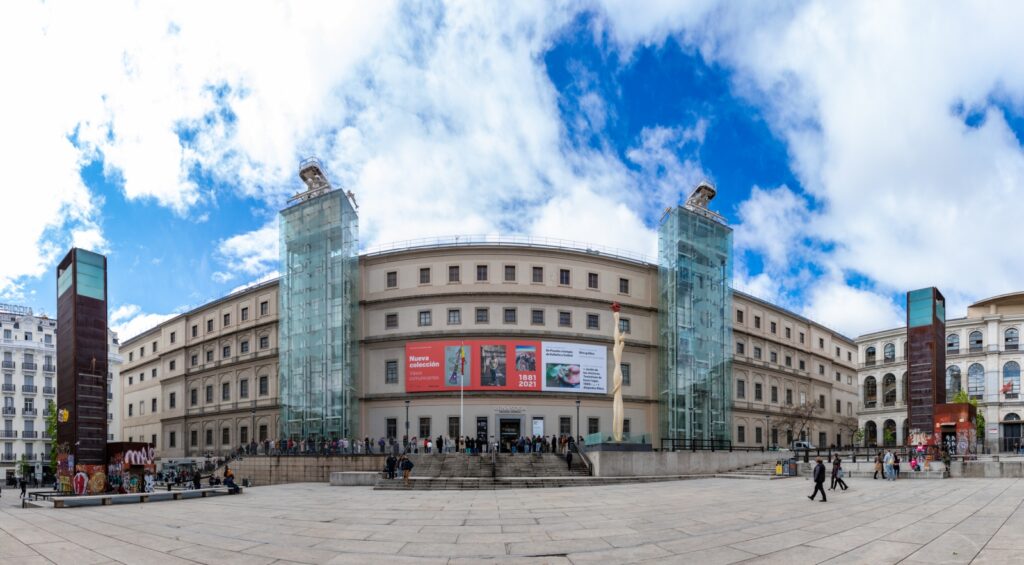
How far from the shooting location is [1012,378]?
80812 millimetres

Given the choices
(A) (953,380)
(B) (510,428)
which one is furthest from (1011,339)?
(B) (510,428)

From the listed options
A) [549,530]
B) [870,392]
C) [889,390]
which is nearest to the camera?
[549,530]

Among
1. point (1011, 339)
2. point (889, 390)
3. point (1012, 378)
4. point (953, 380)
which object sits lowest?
point (889, 390)

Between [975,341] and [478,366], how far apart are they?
67.9 meters

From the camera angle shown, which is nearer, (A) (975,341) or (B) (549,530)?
(B) (549,530)

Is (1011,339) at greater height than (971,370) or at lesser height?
greater

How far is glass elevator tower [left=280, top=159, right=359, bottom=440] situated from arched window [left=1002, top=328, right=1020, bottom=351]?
7602 cm

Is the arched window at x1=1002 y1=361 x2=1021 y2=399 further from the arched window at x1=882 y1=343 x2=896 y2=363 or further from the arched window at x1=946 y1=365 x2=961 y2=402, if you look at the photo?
the arched window at x1=882 y1=343 x2=896 y2=363

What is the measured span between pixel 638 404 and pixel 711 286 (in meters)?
12.1

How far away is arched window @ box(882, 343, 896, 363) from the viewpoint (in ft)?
301

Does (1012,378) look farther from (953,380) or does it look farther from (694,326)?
(694,326)

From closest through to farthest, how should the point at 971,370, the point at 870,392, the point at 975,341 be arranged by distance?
the point at 971,370, the point at 975,341, the point at 870,392

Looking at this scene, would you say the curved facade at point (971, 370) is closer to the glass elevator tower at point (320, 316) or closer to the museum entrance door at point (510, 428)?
the museum entrance door at point (510, 428)

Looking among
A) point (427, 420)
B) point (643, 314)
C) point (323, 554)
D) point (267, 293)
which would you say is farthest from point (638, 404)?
point (323, 554)
